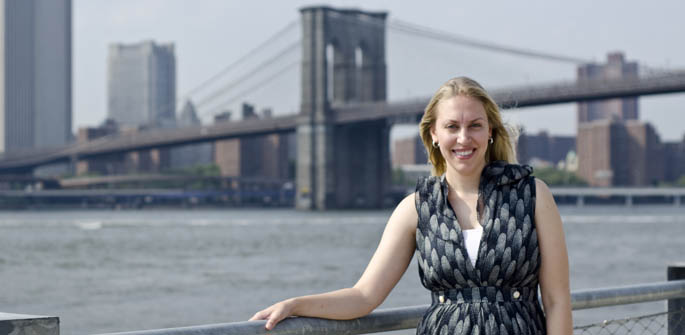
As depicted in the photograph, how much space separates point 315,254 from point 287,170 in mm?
60759

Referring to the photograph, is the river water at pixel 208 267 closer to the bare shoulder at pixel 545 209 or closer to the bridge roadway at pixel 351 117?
the bridge roadway at pixel 351 117

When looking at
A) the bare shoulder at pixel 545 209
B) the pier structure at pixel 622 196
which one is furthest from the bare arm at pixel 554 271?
the pier structure at pixel 622 196

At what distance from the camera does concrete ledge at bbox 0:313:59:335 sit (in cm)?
159

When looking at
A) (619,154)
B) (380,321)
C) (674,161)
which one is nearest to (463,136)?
(380,321)

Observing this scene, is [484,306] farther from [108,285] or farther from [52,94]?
[52,94]

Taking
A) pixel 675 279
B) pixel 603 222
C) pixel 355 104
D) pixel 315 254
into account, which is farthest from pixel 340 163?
pixel 675 279

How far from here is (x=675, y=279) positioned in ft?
9.18

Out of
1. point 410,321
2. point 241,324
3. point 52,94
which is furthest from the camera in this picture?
point 52,94

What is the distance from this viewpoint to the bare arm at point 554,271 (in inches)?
73.4

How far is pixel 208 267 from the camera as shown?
78.3ft

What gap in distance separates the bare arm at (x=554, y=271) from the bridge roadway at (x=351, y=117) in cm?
3603

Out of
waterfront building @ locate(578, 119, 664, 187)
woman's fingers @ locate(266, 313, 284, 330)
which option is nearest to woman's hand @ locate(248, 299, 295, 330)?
woman's fingers @ locate(266, 313, 284, 330)

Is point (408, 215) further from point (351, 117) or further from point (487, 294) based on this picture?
point (351, 117)

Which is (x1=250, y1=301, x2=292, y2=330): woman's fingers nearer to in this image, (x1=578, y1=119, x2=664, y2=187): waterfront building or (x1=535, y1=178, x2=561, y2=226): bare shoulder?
(x1=535, y1=178, x2=561, y2=226): bare shoulder
